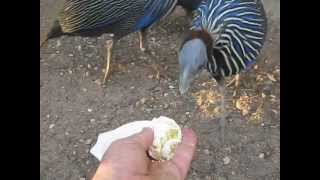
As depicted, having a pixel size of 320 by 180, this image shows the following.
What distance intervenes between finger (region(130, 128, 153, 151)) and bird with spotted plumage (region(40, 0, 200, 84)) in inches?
44.8

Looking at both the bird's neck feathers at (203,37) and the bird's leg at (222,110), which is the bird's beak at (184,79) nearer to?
the bird's neck feathers at (203,37)

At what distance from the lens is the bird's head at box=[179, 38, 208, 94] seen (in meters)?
2.17

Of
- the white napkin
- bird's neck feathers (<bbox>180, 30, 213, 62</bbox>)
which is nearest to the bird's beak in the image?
bird's neck feathers (<bbox>180, 30, 213, 62</bbox>)

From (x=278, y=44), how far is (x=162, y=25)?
2.08 ft

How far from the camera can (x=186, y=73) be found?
2.17m

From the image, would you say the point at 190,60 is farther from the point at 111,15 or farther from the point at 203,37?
the point at 111,15

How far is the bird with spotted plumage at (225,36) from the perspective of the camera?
226 centimetres

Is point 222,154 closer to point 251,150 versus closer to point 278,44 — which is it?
point 251,150

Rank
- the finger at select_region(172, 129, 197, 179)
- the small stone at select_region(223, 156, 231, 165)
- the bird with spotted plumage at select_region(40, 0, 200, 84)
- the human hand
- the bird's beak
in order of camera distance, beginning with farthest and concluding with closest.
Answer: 1. the bird with spotted plumage at select_region(40, 0, 200, 84)
2. the small stone at select_region(223, 156, 231, 165)
3. the bird's beak
4. the finger at select_region(172, 129, 197, 179)
5. the human hand

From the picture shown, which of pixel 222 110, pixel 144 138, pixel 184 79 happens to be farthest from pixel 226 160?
pixel 144 138

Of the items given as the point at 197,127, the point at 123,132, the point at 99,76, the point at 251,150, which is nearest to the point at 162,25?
the point at 99,76

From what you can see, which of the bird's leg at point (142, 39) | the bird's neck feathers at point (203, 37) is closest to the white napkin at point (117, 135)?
the bird's neck feathers at point (203, 37)

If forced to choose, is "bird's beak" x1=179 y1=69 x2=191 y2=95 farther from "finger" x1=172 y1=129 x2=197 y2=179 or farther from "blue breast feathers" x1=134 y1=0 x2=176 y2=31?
"blue breast feathers" x1=134 y1=0 x2=176 y2=31

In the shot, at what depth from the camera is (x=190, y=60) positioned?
85.9 inches
